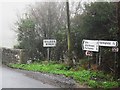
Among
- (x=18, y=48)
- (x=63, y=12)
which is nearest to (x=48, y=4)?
(x=63, y=12)

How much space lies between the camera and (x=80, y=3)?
10.5 m

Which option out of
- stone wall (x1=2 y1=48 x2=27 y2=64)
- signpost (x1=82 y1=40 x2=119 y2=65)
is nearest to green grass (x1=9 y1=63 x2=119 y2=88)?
stone wall (x1=2 y1=48 x2=27 y2=64)

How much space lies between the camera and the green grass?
7293 mm

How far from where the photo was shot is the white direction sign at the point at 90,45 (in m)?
8.86

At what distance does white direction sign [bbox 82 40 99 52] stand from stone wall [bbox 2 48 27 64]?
254cm

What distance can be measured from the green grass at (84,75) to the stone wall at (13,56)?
323 millimetres

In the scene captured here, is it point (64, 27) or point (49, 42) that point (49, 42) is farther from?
point (64, 27)

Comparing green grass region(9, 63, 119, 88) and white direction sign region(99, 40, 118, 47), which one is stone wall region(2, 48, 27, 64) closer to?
green grass region(9, 63, 119, 88)

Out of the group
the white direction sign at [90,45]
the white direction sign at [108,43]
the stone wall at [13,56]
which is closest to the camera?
the white direction sign at [108,43]

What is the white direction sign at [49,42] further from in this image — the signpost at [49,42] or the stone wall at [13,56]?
the stone wall at [13,56]

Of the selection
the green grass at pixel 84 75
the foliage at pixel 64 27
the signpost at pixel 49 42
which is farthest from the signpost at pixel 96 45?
the signpost at pixel 49 42

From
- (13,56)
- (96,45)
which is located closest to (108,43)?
(96,45)

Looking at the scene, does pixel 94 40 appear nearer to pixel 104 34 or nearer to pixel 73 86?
pixel 104 34

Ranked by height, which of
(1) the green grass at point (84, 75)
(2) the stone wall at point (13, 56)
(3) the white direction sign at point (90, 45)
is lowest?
(1) the green grass at point (84, 75)
